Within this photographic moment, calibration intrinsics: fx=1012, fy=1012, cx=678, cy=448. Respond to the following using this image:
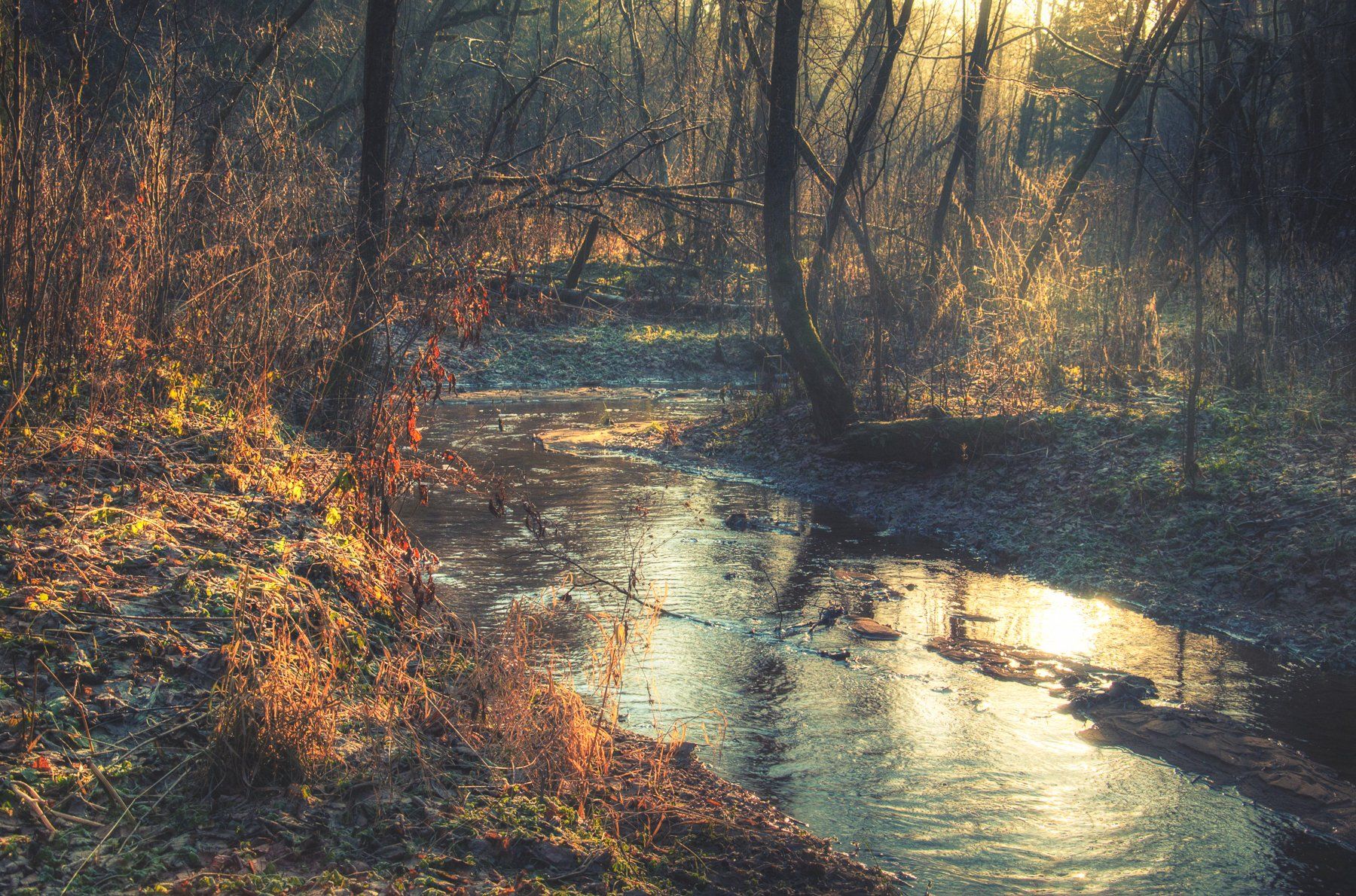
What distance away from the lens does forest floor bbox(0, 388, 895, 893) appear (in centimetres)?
333

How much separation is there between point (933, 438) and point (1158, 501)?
2579 millimetres

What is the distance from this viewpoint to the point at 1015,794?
488 cm

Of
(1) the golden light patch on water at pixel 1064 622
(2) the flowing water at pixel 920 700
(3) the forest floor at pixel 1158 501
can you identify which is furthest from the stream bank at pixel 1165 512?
(2) the flowing water at pixel 920 700

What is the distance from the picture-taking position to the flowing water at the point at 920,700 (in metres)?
4.40

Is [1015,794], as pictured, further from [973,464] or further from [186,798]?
[973,464]

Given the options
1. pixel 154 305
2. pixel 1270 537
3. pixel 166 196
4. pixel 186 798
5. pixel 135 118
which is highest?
pixel 135 118

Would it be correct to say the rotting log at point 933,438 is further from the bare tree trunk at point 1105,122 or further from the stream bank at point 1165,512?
the bare tree trunk at point 1105,122

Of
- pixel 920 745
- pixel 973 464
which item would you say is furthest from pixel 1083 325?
pixel 920 745

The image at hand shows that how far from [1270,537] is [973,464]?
326 centimetres

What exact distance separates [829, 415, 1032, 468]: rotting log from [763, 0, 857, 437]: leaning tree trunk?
20.4 inches

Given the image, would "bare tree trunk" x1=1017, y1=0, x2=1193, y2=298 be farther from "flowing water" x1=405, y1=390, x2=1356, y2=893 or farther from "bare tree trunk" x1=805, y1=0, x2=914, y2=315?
"flowing water" x1=405, y1=390, x2=1356, y2=893

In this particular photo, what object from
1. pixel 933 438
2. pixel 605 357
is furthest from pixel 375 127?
pixel 605 357

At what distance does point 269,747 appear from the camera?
369 centimetres

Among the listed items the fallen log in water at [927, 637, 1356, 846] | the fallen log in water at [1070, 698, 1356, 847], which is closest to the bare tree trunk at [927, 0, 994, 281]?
the fallen log in water at [927, 637, 1356, 846]
